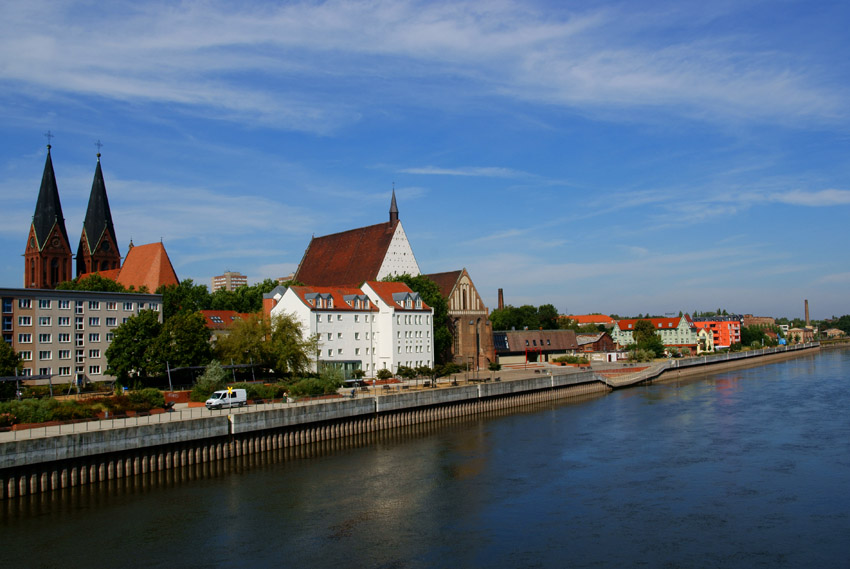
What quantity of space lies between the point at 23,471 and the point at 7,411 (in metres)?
5.21

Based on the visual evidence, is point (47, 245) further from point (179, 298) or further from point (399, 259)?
point (399, 259)

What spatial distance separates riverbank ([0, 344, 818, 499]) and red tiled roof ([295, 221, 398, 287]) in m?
29.9

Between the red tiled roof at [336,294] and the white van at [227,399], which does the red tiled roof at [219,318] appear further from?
the white van at [227,399]

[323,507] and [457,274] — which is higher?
[457,274]

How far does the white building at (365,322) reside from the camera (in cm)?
6475

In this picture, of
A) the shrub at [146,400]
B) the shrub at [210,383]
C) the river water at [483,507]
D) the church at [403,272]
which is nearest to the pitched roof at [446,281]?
the church at [403,272]

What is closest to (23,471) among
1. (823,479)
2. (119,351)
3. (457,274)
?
(119,351)

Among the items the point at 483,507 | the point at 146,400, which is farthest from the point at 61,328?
the point at 483,507

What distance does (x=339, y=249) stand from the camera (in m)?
94.3

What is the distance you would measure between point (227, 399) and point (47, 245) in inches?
2565

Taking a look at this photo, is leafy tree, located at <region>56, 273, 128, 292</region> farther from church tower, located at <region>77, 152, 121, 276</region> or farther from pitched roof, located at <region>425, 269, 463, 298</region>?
Answer: pitched roof, located at <region>425, 269, 463, 298</region>

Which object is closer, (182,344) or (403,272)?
(182,344)

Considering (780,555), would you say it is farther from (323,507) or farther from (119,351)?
(119,351)

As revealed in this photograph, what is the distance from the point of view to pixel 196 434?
36.8m
